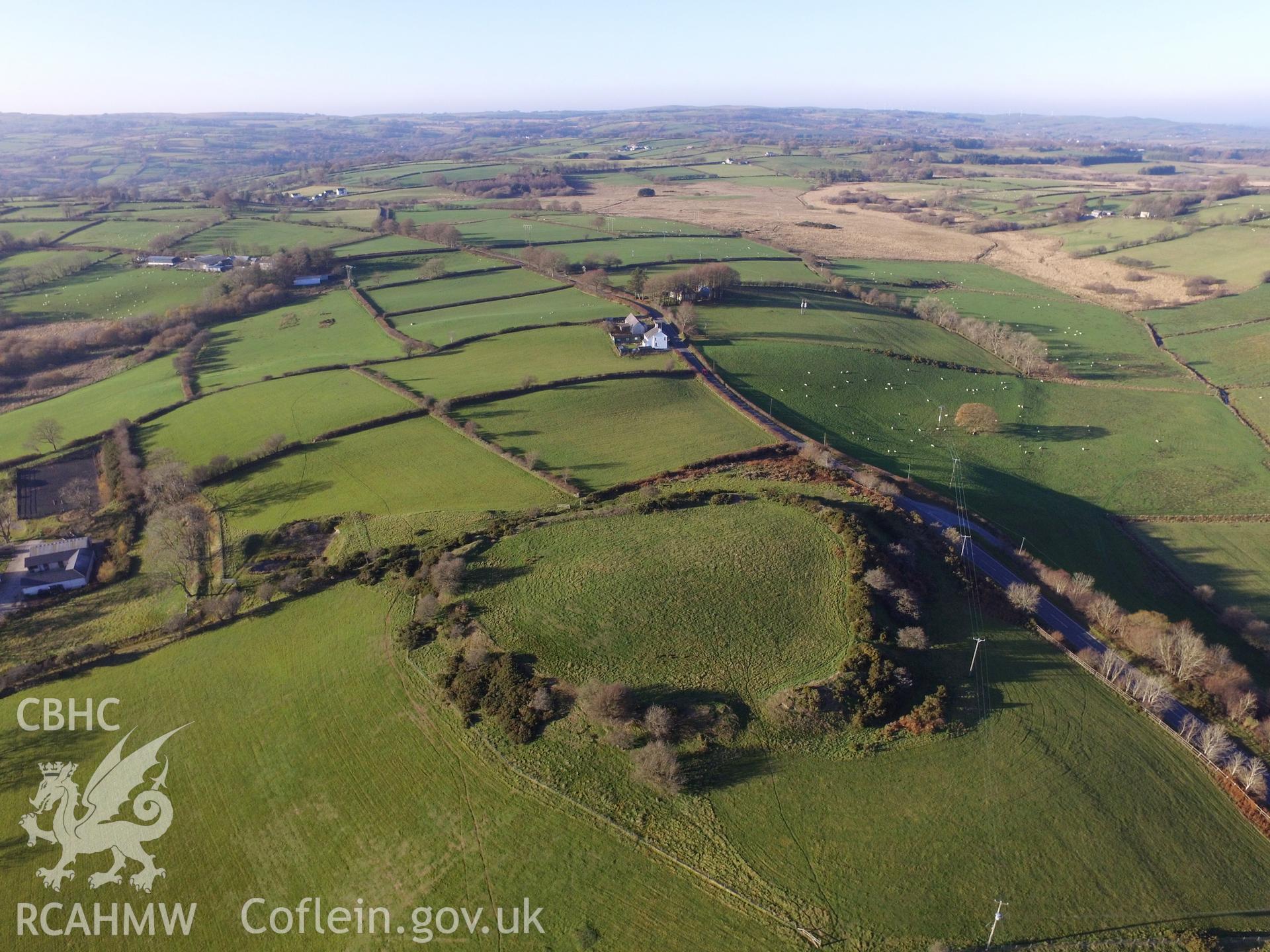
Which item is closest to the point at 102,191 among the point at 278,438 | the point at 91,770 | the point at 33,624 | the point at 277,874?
the point at 278,438

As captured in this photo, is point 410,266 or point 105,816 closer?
point 105,816

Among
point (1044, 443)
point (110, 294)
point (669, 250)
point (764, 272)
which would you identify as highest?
point (669, 250)

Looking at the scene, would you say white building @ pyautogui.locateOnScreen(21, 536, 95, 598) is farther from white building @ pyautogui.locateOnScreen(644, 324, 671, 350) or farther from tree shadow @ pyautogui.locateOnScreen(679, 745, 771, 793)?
white building @ pyautogui.locateOnScreen(644, 324, 671, 350)

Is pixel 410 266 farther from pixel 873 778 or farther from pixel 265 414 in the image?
pixel 873 778

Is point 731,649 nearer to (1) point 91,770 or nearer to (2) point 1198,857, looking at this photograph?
(2) point 1198,857

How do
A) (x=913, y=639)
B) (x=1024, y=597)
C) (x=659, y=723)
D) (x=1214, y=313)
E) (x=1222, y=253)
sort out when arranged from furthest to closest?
(x=1222, y=253), (x=1214, y=313), (x=1024, y=597), (x=913, y=639), (x=659, y=723)

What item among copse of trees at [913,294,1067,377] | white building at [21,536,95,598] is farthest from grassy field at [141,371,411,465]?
copse of trees at [913,294,1067,377]

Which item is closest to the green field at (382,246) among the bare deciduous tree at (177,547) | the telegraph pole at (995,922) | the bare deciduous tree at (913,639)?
the bare deciduous tree at (177,547)

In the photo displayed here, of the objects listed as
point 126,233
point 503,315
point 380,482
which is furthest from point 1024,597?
point 126,233
